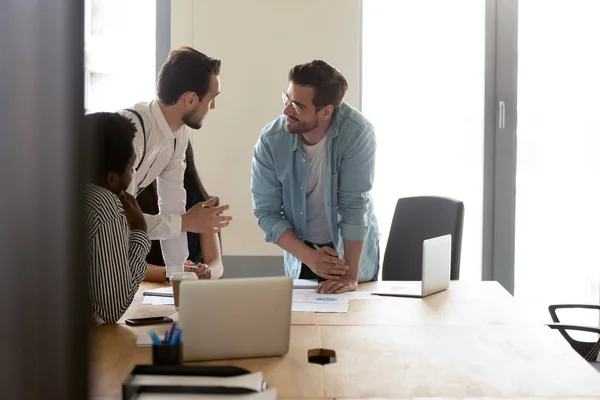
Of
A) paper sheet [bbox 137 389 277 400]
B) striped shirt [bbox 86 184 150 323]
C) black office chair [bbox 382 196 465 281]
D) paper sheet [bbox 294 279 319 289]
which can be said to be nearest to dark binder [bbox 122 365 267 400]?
paper sheet [bbox 137 389 277 400]

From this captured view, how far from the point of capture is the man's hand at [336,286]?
260cm

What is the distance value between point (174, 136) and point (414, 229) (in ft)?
4.12

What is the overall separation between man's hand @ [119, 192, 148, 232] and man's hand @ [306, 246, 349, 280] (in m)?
0.69

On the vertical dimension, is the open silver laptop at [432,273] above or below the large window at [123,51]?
below

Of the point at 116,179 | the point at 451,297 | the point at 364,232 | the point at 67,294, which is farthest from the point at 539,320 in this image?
the point at 67,294

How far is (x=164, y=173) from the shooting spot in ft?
9.36

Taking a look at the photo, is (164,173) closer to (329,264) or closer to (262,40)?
(329,264)

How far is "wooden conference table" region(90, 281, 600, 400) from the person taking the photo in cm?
155

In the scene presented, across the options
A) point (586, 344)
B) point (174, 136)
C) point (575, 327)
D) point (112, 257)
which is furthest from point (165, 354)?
point (586, 344)

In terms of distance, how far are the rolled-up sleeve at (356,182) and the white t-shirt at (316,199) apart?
0.30 feet

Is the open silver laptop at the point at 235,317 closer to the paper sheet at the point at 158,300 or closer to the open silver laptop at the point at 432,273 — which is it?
the paper sheet at the point at 158,300

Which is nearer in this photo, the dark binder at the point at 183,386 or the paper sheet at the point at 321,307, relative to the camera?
the dark binder at the point at 183,386

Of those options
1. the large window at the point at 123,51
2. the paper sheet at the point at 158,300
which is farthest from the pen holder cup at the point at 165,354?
the large window at the point at 123,51

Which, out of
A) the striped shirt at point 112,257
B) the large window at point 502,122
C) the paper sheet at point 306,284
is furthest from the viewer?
the large window at point 502,122
